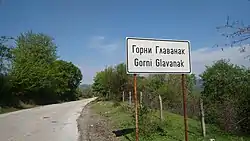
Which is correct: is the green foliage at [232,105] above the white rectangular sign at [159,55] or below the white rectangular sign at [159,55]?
below

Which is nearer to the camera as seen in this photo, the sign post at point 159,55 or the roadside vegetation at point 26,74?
the sign post at point 159,55

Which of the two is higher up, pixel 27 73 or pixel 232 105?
pixel 27 73

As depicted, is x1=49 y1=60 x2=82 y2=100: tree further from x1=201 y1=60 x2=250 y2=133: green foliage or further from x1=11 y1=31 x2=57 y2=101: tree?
x1=201 y1=60 x2=250 y2=133: green foliage

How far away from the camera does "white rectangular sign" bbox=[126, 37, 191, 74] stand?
8.43 m

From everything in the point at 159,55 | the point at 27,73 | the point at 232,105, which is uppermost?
the point at 27,73

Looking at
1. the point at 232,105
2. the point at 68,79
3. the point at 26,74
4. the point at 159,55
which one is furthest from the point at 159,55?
the point at 68,79

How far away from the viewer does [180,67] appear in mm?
8438

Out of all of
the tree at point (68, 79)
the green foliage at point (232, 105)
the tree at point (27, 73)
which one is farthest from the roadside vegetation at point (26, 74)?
the green foliage at point (232, 105)

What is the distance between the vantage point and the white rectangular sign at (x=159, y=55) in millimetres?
8430

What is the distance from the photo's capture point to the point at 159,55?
8484 mm

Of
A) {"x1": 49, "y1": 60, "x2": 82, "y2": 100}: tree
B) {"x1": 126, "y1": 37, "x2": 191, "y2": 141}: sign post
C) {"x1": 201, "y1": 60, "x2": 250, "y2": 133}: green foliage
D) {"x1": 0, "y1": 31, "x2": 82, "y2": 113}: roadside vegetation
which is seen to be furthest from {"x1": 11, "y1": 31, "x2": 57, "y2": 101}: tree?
{"x1": 126, "y1": 37, "x2": 191, "y2": 141}: sign post

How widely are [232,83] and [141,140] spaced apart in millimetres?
6229

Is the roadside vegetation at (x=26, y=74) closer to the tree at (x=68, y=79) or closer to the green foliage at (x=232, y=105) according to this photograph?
the tree at (x=68, y=79)

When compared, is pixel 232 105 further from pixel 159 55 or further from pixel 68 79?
pixel 68 79
